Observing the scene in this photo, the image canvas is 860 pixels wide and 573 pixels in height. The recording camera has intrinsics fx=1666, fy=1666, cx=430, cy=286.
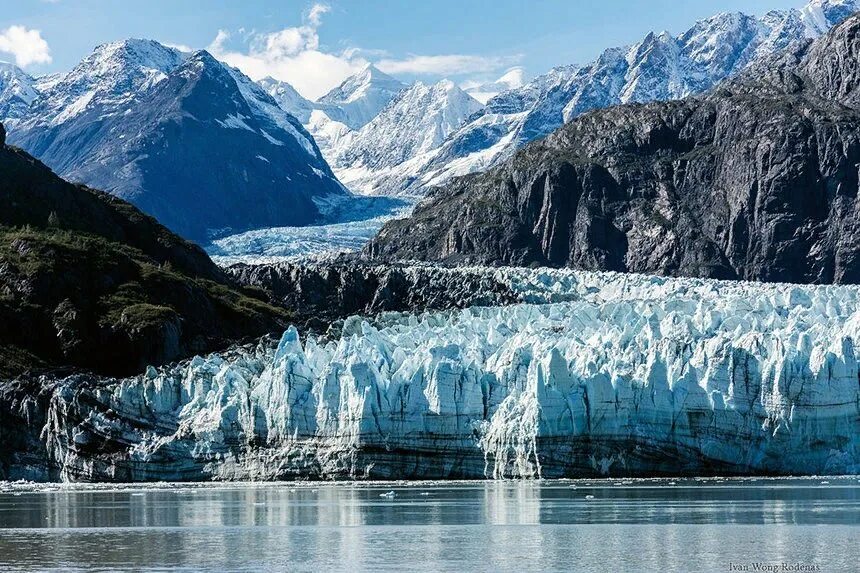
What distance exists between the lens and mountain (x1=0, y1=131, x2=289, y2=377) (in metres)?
147

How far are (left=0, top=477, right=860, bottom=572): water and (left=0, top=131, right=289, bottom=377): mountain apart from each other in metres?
51.8

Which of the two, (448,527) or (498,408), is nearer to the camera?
(448,527)

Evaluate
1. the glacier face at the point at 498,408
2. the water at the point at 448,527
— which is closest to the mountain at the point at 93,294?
the glacier face at the point at 498,408

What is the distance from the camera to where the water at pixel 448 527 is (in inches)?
2232

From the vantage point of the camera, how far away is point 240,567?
184ft

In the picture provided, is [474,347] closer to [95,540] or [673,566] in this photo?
[95,540]

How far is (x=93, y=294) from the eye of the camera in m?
156

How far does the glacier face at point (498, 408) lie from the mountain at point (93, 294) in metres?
35.1

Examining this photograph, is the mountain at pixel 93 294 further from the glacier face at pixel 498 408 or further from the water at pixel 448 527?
the water at pixel 448 527

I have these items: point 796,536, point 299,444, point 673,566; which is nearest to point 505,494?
point 299,444

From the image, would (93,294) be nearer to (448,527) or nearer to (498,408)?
(498,408)

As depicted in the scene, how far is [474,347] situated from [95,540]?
3236 cm

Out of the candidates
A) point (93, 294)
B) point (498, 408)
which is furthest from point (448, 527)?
point (93, 294)

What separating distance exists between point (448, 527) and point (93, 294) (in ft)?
313
